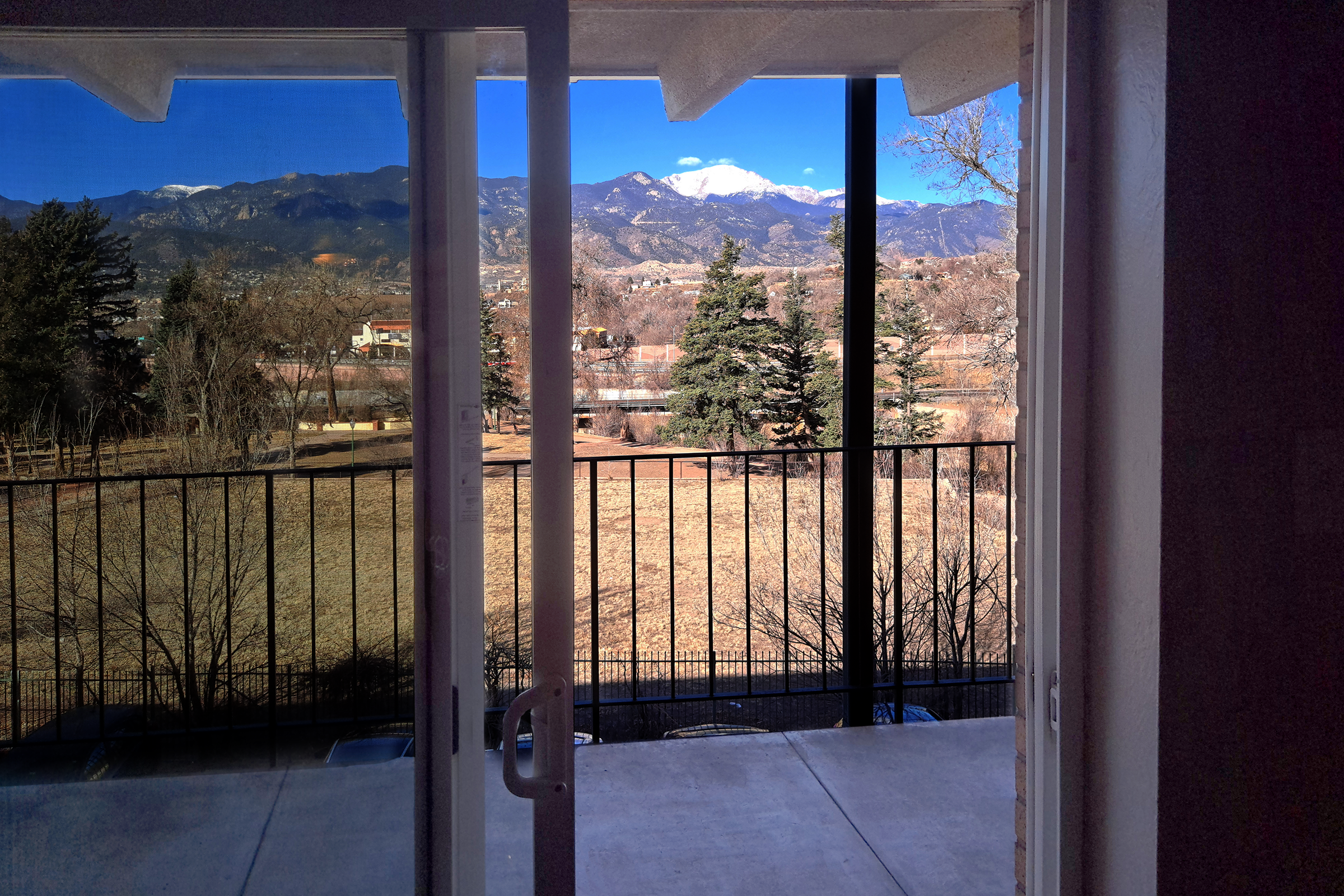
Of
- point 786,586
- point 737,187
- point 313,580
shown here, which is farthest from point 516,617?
point 737,187

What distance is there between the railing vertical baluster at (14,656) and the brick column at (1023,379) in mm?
1534

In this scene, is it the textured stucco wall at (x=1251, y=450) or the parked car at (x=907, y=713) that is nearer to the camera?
the textured stucco wall at (x=1251, y=450)

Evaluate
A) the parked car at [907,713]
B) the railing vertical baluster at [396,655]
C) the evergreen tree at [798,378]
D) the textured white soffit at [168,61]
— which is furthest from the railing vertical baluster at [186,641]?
the evergreen tree at [798,378]

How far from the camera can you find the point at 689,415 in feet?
35.5

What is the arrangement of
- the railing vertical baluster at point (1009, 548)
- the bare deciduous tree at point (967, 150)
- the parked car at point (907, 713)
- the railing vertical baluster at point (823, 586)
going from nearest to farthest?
the railing vertical baluster at point (1009, 548)
the railing vertical baluster at point (823, 586)
the parked car at point (907, 713)
the bare deciduous tree at point (967, 150)

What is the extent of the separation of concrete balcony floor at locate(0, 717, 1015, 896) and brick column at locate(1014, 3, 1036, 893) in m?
0.64

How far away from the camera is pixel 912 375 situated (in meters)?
9.09

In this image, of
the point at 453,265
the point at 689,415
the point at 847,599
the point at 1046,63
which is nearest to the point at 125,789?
the point at 453,265

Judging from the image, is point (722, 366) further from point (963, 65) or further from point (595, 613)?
point (963, 65)

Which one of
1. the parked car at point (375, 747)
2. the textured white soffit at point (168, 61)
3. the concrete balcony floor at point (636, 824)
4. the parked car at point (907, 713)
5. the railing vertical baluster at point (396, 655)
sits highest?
the textured white soffit at point (168, 61)

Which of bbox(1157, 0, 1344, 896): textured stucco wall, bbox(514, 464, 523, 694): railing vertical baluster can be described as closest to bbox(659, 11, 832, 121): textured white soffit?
bbox(1157, 0, 1344, 896): textured stucco wall

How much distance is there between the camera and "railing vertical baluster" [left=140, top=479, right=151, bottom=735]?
1104mm

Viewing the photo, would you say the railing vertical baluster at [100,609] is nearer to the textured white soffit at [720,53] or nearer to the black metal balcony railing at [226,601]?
the black metal balcony railing at [226,601]

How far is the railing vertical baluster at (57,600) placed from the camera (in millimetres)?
1089
